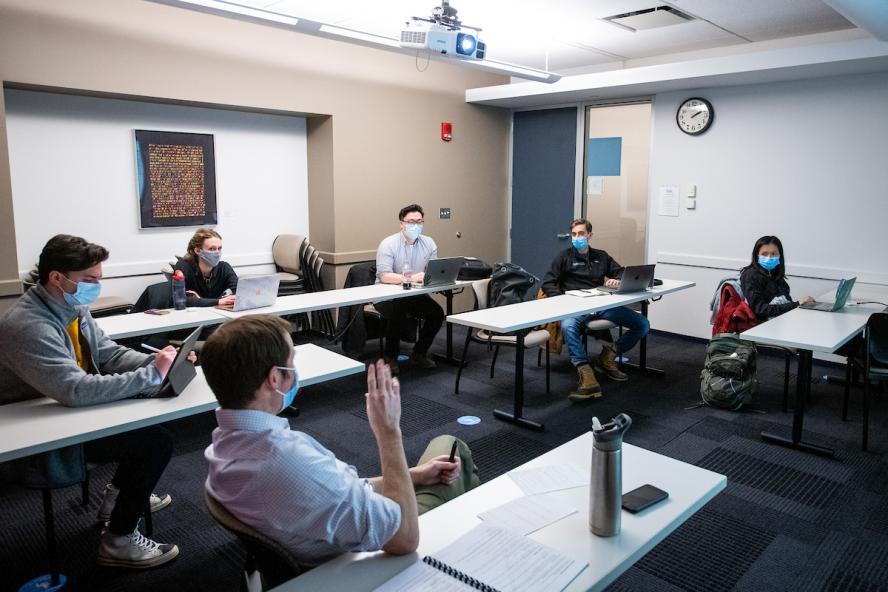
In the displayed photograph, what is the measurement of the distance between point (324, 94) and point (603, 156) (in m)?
2.80

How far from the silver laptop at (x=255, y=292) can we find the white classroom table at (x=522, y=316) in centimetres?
111

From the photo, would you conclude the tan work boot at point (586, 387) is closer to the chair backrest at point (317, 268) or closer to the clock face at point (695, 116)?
the chair backrest at point (317, 268)

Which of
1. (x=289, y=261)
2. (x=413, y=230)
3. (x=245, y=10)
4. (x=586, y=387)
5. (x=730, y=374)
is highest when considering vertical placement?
(x=245, y=10)

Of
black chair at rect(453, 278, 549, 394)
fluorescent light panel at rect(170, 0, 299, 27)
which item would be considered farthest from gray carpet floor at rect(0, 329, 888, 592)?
fluorescent light panel at rect(170, 0, 299, 27)

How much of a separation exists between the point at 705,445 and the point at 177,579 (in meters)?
2.75

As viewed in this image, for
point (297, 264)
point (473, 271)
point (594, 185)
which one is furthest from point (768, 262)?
point (297, 264)

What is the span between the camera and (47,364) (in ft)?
7.11

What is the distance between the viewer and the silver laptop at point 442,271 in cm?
464

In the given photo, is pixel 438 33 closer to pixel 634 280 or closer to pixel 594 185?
pixel 634 280

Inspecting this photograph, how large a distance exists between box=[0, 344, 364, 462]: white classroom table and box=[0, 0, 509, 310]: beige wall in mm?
2377

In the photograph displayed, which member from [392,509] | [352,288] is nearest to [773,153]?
[352,288]

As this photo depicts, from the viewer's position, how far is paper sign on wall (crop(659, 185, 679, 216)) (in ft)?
19.5

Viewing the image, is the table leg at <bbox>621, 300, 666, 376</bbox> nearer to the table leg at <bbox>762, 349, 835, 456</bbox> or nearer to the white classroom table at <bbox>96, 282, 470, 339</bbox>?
the table leg at <bbox>762, 349, 835, 456</bbox>

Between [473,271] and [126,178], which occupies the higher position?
[126,178]
